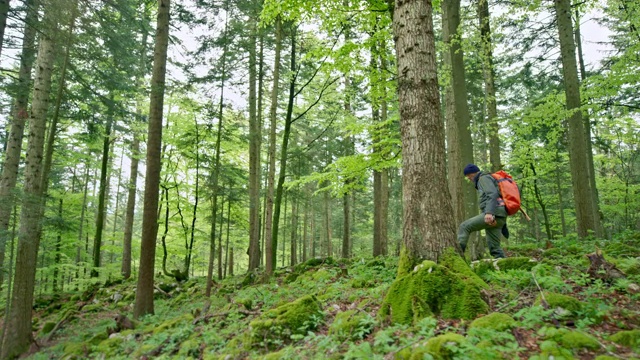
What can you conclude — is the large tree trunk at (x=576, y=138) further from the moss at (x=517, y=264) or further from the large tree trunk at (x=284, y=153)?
the large tree trunk at (x=284, y=153)

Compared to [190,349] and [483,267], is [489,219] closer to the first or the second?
[483,267]

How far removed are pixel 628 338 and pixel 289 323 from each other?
3347 mm

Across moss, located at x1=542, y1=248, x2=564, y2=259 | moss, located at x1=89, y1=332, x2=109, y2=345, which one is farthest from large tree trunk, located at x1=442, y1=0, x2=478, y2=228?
moss, located at x1=89, y1=332, x2=109, y2=345

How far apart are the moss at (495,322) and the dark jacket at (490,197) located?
2.59 metres

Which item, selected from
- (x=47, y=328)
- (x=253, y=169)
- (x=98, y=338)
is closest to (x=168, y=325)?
(x=98, y=338)

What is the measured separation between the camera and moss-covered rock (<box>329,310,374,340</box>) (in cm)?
349

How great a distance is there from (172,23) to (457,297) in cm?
1079

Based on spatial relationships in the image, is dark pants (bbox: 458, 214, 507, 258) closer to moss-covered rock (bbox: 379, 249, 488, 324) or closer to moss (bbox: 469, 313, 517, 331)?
moss-covered rock (bbox: 379, 249, 488, 324)

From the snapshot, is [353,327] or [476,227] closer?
[353,327]

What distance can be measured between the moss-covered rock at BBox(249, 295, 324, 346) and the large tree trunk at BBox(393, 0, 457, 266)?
1498mm

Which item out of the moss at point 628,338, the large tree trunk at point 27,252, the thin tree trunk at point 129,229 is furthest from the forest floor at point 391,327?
the thin tree trunk at point 129,229

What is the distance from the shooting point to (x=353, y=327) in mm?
3629

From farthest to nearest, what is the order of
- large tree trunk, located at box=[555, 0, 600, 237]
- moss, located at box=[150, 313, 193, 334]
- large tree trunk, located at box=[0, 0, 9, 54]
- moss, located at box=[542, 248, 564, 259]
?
large tree trunk, located at box=[555, 0, 600, 237]
large tree trunk, located at box=[0, 0, 9, 54]
moss, located at box=[150, 313, 193, 334]
moss, located at box=[542, 248, 564, 259]

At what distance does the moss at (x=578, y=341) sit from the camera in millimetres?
2441
